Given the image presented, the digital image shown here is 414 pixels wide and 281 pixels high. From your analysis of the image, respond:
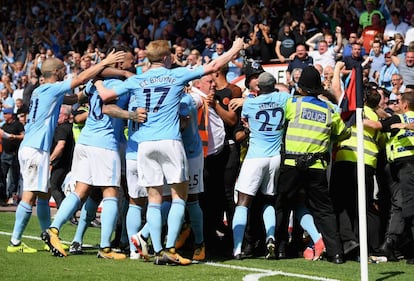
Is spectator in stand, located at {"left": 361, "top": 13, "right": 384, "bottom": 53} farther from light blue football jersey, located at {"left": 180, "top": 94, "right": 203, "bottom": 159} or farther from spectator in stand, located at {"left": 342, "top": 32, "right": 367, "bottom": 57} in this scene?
light blue football jersey, located at {"left": 180, "top": 94, "right": 203, "bottom": 159}

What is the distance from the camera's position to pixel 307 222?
10.4 m

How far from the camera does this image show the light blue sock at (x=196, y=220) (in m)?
10.1

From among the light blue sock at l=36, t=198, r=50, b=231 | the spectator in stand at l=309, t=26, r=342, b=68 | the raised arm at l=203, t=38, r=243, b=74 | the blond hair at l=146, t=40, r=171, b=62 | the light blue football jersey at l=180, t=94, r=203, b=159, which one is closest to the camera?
the raised arm at l=203, t=38, r=243, b=74

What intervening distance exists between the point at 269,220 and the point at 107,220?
6.32ft

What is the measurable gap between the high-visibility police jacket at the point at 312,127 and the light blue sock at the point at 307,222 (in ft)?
2.29

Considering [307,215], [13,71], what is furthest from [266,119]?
[13,71]

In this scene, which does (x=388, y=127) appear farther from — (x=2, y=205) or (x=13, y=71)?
(x=13, y=71)

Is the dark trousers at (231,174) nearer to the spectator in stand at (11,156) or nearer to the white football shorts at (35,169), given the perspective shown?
the white football shorts at (35,169)

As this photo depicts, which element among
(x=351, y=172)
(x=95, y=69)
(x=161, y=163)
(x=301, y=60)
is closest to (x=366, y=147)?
(x=351, y=172)

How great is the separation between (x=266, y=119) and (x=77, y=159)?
229 centimetres

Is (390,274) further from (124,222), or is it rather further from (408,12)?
(408,12)

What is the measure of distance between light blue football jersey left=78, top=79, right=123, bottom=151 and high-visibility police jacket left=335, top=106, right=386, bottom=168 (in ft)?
8.93

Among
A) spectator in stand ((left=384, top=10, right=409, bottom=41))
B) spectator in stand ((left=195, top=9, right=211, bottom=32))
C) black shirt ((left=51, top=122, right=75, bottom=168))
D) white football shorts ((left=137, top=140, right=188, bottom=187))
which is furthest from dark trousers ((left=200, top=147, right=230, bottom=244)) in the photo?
spectator in stand ((left=195, top=9, right=211, bottom=32))

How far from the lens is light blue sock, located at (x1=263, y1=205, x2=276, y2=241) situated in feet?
33.6
